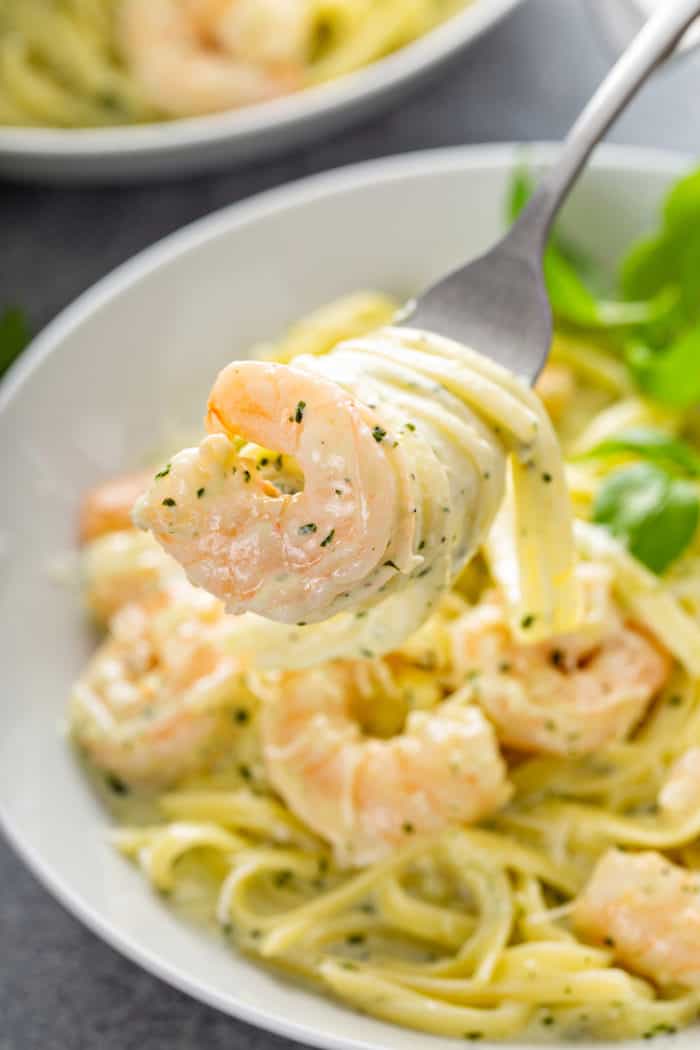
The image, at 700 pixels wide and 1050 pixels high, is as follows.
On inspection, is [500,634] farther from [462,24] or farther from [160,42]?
[160,42]

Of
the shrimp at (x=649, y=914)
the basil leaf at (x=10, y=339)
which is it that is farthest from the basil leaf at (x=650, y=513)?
the basil leaf at (x=10, y=339)

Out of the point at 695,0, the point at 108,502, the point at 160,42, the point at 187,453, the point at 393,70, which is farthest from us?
the point at 160,42

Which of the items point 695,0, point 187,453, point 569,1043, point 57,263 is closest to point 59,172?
point 57,263

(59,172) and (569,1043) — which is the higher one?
(59,172)

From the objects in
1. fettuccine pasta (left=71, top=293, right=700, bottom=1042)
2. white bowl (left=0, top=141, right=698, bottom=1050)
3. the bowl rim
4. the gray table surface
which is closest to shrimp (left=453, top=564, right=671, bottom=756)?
fettuccine pasta (left=71, top=293, right=700, bottom=1042)

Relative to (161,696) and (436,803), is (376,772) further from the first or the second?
(161,696)
